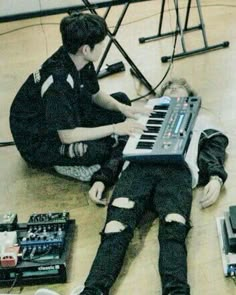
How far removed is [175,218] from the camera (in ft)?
7.04

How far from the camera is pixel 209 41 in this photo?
12.6ft

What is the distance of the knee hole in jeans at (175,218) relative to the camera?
2.14 m

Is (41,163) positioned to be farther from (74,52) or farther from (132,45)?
(132,45)

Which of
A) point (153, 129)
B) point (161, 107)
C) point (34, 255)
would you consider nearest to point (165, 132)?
point (153, 129)

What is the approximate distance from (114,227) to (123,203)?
0.12m

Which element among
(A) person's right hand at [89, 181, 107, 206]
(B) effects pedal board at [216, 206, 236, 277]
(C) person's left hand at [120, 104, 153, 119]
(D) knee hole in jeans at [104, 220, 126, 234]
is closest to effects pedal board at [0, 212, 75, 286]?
(D) knee hole in jeans at [104, 220, 126, 234]

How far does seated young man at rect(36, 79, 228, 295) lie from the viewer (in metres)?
1.99

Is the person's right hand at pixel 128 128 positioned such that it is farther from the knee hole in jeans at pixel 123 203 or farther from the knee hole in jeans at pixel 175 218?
the knee hole in jeans at pixel 175 218

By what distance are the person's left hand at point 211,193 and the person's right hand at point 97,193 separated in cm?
40

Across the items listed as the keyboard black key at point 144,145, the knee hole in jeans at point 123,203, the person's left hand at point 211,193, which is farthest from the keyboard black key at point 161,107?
the knee hole in jeans at point 123,203

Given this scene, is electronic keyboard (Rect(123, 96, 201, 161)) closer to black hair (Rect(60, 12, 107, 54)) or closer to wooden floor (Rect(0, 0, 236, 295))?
Result: wooden floor (Rect(0, 0, 236, 295))

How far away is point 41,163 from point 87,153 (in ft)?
0.80

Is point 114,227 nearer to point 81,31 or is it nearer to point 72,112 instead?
point 72,112

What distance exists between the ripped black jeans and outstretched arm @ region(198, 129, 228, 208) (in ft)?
0.37
